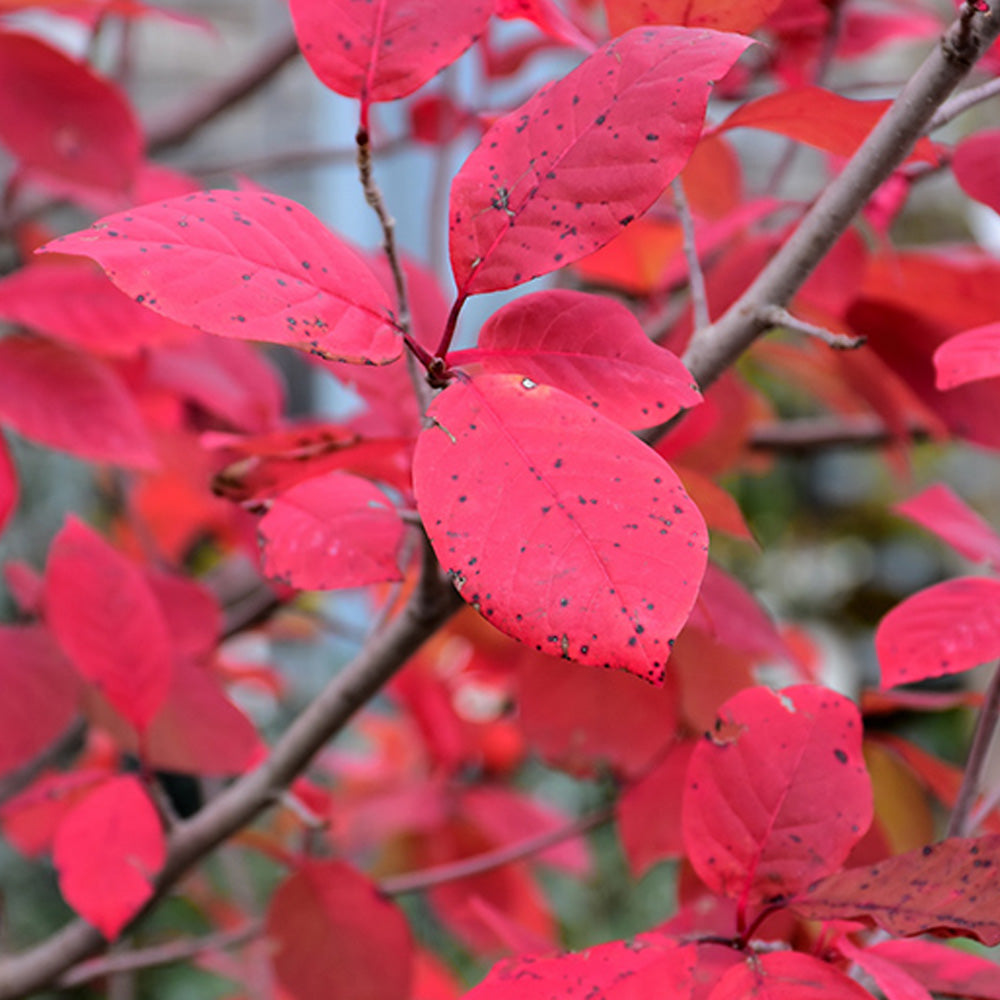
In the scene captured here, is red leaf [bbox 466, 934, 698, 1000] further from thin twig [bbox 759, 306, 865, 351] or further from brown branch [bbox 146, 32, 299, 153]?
brown branch [bbox 146, 32, 299, 153]

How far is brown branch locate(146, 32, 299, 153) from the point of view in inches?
28.5

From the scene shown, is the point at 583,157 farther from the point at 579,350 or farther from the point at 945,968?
the point at 945,968

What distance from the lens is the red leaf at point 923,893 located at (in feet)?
0.73

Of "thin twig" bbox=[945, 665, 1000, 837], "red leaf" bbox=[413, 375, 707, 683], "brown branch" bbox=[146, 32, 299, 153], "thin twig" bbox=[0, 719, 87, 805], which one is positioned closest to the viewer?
"red leaf" bbox=[413, 375, 707, 683]

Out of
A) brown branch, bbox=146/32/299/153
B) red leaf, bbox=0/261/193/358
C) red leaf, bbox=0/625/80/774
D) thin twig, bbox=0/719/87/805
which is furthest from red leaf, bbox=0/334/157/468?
brown branch, bbox=146/32/299/153

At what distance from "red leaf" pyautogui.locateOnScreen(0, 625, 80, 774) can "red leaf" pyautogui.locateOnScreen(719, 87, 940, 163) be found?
1.19 feet

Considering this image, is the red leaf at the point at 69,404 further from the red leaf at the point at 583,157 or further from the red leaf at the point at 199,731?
the red leaf at the point at 583,157

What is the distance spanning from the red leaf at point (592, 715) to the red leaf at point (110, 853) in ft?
0.54

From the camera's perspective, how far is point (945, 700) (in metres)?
0.38

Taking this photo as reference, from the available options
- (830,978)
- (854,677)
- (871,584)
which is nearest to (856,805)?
(830,978)

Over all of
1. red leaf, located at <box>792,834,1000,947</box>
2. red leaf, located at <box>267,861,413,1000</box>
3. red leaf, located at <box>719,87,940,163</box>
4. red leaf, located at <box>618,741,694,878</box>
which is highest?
red leaf, located at <box>719,87,940,163</box>

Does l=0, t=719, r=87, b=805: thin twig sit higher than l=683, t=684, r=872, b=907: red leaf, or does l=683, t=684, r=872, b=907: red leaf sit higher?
l=683, t=684, r=872, b=907: red leaf

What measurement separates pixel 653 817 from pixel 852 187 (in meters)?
0.27

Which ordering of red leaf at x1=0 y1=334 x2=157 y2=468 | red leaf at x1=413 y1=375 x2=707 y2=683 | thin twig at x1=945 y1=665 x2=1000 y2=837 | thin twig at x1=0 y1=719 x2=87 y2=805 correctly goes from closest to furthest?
1. red leaf at x1=413 y1=375 x2=707 y2=683
2. thin twig at x1=945 y1=665 x2=1000 y2=837
3. red leaf at x1=0 y1=334 x2=157 y2=468
4. thin twig at x1=0 y1=719 x2=87 y2=805
